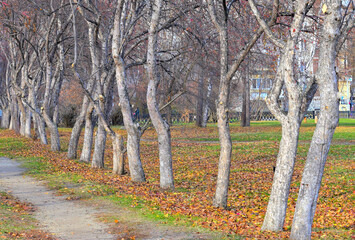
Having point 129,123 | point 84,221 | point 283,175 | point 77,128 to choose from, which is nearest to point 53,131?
point 77,128

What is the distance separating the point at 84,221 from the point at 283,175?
3838 millimetres

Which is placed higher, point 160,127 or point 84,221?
point 160,127

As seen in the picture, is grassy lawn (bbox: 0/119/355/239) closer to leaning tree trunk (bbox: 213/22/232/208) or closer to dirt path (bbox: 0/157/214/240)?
dirt path (bbox: 0/157/214/240)

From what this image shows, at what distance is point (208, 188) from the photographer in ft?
43.9

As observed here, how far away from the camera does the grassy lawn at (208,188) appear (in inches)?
352

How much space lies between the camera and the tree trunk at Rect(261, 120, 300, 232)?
7469 millimetres

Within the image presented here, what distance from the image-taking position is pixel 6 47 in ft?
116

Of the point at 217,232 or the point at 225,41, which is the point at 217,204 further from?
the point at 225,41

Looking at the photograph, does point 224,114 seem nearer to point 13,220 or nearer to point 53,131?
point 13,220

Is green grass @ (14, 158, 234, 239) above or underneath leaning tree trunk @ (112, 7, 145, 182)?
underneath

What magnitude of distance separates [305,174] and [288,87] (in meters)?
1.32

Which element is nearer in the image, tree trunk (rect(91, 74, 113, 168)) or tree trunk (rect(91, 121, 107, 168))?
tree trunk (rect(91, 74, 113, 168))

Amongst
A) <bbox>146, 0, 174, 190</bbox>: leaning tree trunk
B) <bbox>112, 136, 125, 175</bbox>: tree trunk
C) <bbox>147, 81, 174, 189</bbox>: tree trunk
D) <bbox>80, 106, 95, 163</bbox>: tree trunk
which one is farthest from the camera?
<bbox>80, 106, 95, 163</bbox>: tree trunk

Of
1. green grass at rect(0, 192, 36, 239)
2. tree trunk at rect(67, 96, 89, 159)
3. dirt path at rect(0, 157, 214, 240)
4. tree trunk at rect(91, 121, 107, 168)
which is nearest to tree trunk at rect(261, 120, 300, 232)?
dirt path at rect(0, 157, 214, 240)
